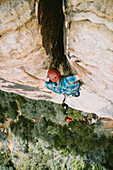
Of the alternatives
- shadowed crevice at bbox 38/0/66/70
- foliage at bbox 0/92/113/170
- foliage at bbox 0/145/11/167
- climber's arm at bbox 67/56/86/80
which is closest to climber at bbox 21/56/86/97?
climber's arm at bbox 67/56/86/80

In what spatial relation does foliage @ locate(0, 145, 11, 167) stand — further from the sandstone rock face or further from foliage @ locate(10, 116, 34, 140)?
the sandstone rock face

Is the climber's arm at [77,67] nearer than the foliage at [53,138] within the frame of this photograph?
Yes

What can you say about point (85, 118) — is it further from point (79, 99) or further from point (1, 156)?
point (1, 156)

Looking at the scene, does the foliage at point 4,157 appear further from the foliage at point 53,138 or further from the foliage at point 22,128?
the foliage at point 22,128

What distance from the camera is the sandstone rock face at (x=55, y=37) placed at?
5.88ft

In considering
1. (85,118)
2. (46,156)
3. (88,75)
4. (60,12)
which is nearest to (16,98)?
(46,156)

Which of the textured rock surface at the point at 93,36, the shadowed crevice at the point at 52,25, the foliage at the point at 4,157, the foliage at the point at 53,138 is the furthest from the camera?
the foliage at the point at 4,157

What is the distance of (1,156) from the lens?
7.79 meters

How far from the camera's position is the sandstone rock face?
179cm

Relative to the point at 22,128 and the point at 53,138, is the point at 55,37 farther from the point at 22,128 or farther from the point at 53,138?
the point at 22,128

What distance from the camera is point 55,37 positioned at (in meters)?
2.51

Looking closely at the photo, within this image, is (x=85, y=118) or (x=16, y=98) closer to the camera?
(x=85, y=118)

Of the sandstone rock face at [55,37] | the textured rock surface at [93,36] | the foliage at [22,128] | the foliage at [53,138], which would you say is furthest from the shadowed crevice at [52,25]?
the foliage at [22,128]

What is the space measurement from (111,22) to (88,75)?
4.35 ft
